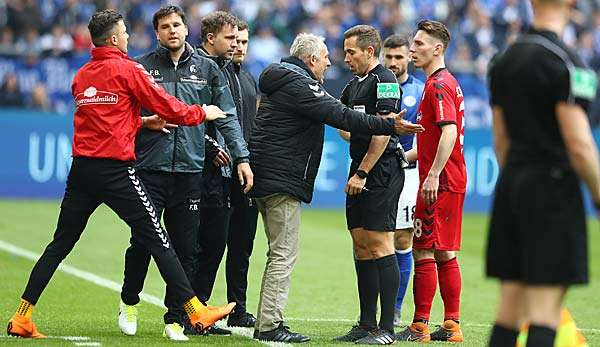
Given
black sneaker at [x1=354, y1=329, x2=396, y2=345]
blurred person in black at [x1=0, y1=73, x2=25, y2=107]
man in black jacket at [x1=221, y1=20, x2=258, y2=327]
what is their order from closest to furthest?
black sneaker at [x1=354, y1=329, x2=396, y2=345]
man in black jacket at [x1=221, y1=20, x2=258, y2=327]
blurred person in black at [x1=0, y1=73, x2=25, y2=107]

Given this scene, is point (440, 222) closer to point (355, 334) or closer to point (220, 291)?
point (355, 334)

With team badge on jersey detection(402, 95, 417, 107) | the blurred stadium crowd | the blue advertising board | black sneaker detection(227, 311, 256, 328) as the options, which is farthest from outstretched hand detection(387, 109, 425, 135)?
the blue advertising board

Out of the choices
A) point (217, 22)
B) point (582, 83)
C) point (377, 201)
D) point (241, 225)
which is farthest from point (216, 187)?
point (582, 83)

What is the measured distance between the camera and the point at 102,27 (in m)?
8.27

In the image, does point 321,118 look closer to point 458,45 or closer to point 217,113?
point 217,113

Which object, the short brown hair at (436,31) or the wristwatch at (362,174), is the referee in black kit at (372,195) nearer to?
the wristwatch at (362,174)

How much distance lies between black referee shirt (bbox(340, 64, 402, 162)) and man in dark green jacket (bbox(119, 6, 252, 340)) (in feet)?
2.71

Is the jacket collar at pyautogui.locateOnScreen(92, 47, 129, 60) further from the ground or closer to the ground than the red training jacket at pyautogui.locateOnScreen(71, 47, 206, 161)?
further from the ground

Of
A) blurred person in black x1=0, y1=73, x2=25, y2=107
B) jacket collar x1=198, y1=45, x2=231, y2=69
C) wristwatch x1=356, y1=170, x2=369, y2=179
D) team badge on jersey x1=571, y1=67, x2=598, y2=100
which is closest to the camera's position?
team badge on jersey x1=571, y1=67, x2=598, y2=100

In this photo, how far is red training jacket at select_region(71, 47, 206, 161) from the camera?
817 centimetres

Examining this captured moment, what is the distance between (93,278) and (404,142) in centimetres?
378

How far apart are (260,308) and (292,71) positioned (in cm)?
167

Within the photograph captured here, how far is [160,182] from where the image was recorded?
8.67 metres

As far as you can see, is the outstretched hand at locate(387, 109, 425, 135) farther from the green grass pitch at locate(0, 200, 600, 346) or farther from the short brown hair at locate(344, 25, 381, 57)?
the green grass pitch at locate(0, 200, 600, 346)
